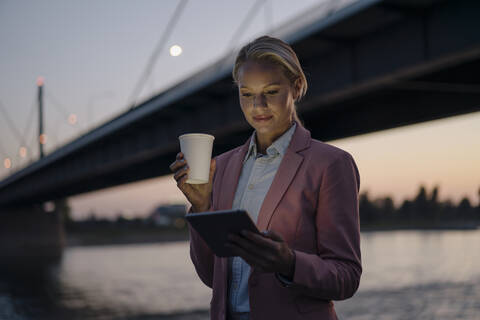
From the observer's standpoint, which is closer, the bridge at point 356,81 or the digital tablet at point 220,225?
the digital tablet at point 220,225

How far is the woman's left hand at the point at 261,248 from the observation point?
6.01 ft

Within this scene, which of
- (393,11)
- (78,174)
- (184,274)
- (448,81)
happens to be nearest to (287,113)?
(393,11)

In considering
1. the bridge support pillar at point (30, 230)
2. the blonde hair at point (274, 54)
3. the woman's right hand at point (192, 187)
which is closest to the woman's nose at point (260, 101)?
the blonde hair at point (274, 54)

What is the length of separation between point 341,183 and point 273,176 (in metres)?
0.32

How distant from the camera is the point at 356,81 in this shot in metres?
11.5

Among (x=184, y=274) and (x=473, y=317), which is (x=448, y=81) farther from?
(x=184, y=274)

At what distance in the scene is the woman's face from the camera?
90.5 inches

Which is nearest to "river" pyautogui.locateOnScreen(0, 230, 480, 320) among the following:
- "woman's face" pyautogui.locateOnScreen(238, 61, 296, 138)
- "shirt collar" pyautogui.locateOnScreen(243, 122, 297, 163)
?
"shirt collar" pyautogui.locateOnScreen(243, 122, 297, 163)

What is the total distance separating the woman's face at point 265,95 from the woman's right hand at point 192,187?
0.33 metres

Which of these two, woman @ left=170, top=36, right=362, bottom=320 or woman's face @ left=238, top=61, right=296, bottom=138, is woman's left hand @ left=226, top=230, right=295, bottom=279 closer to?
woman @ left=170, top=36, right=362, bottom=320

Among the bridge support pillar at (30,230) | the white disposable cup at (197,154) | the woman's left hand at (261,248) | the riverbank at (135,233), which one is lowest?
the riverbank at (135,233)

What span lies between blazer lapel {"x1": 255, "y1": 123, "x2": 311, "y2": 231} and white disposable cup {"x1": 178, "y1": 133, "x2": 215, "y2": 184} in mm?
302

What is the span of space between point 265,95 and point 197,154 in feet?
1.23

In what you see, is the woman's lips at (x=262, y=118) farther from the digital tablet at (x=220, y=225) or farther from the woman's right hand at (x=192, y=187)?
the digital tablet at (x=220, y=225)
